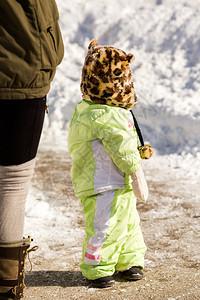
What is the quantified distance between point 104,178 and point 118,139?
25 centimetres

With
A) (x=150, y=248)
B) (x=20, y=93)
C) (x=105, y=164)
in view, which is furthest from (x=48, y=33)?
(x=150, y=248)

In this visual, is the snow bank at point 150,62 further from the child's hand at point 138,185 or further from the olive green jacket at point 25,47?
the olive green jacket at point 25,47

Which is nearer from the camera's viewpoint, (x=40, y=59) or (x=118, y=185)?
(x=40, y=59)

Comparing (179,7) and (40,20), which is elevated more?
(179,7)

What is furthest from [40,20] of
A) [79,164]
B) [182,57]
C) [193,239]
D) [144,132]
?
[182,57]

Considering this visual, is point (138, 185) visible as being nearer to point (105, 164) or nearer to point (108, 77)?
point (105, 164)

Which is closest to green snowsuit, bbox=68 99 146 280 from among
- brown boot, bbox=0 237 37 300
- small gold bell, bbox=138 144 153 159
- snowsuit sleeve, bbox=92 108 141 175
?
snowsuit sleeve, bbox=92 108 141 175

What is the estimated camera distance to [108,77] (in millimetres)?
2633

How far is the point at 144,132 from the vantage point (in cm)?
683

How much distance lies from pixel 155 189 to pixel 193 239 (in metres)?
1.38

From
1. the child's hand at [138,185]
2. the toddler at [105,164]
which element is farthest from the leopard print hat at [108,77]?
the child's hand at [138,185]

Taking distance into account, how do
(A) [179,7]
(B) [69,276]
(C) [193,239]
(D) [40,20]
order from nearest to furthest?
(D) [40,20], (B) [69,276], (C) [193,239], (A) [179,7]

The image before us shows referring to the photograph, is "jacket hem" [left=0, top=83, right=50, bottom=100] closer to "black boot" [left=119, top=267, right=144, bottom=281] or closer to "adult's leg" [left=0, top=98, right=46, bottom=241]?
"adult's leg" [left=0, top=98, right=46, bottom=241]

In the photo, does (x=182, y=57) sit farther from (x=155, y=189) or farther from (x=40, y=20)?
(x=40, y=20)
